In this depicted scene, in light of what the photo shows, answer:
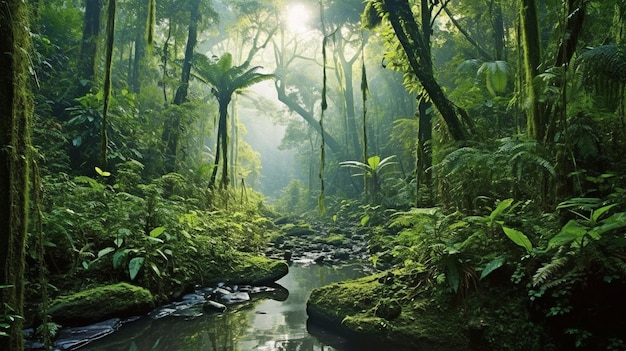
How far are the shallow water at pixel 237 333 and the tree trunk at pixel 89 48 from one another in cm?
703

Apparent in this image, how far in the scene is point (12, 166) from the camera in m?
2.44

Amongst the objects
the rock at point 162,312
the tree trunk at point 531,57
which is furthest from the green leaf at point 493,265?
the rock at point 162,312

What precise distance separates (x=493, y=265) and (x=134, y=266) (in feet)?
13.5

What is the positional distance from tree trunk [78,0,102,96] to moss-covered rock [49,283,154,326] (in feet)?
21.6

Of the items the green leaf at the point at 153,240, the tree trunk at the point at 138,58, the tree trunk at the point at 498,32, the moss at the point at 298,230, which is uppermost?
the tree trunk at the point at 138,58

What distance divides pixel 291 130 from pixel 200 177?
1675 centimetres

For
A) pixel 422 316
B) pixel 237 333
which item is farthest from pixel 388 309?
pixel 237 333

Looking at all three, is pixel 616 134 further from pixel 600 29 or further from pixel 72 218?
pixel 72 218

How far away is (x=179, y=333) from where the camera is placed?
4102 mm

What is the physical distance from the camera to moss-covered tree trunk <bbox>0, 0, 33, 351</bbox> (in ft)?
7.82

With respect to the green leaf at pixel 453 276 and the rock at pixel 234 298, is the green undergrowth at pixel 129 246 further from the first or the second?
the green leaf at pixel 453 276

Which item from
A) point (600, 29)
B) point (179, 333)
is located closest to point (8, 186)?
point (179, 333)

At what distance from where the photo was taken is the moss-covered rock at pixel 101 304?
13.0 feet

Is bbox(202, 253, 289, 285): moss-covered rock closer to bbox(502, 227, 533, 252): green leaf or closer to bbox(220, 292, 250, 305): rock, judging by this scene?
bbox(220, 292, 250, 305): rock
